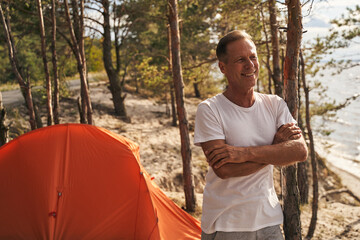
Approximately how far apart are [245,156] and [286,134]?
0.38 m

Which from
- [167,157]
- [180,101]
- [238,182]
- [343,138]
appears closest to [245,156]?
[238,182]

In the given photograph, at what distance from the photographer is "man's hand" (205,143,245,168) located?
2000mm

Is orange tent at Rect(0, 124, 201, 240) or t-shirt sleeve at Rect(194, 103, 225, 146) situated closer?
t-shirt sleeve at Rect(194, 103, 225, 146)

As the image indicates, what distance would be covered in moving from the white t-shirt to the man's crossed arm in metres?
0.06

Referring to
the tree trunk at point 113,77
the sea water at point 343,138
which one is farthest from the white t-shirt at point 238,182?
the tree trunk at point 113,77

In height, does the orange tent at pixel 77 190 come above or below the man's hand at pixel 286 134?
below

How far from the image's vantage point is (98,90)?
1933cm

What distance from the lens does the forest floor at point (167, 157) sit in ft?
31.0

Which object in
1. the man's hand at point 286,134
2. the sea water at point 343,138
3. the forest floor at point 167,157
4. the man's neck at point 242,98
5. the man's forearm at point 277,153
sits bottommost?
the sea water at point 343,138

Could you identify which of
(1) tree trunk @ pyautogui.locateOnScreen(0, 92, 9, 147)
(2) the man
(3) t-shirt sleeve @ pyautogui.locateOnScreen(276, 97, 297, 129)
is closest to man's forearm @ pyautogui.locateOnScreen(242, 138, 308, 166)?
(2) the man

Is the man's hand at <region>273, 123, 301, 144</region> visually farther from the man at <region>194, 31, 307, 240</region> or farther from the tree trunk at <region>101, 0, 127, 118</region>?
the tree trunk at <region>101, 0, 127, 118</region>

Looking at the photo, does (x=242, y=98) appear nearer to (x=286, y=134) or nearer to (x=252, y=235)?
(x=286, y=134)

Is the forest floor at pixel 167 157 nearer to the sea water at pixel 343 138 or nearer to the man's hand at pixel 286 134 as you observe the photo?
the sea water at pixel 343 138

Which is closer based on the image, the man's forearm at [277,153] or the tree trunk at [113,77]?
the man's forearm at [277,153]
